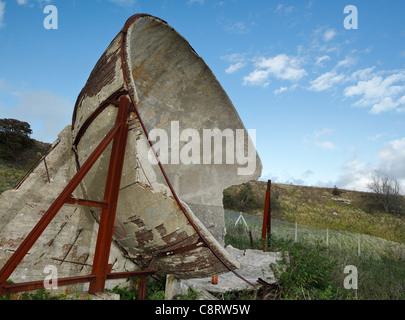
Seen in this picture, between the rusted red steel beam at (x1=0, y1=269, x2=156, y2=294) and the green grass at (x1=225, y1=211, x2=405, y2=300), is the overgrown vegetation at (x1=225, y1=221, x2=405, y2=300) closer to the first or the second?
the green grass at (x1=225, y1=211, x2=405, y2=300)

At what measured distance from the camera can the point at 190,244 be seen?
2.95 m

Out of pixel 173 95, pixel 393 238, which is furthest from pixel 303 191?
pixel 173 95

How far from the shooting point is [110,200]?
274 cm

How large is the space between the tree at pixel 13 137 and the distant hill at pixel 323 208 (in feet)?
61.7

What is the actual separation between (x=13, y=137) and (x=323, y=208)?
97.3ft

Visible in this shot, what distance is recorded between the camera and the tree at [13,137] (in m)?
24.9

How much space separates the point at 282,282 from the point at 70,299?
3.53 meters

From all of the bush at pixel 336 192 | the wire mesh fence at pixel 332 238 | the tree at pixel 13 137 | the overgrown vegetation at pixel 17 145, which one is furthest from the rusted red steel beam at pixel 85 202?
the bush at pixel 336 192

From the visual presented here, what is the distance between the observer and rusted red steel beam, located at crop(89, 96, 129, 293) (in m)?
2.67

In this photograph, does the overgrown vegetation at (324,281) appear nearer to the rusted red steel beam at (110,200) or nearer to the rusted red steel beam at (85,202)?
the rusted red steel beam at (110,200)

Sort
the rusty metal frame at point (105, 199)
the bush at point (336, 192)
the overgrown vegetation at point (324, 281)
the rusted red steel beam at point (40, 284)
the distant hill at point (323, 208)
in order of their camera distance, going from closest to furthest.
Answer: the rusted red steel beam at point (40, 284), the rusty metal frame at point (105, 199), the overgrown vegetation at point (324, 281), the distant hill at point (323, 208), the bush at point (336, 192)

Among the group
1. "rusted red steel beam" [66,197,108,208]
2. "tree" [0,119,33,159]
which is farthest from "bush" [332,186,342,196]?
"rusted red steel beam" [66,197,108,208]

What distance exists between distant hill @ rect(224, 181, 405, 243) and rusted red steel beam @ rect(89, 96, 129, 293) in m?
24.0
